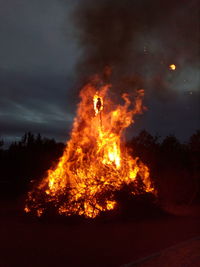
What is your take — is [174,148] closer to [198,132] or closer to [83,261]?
[198,132]

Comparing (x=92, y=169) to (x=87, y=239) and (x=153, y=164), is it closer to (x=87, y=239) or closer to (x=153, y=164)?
(x=87, y=239)

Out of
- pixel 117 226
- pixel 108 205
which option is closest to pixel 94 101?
pixel 108 205

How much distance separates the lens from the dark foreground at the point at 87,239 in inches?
264

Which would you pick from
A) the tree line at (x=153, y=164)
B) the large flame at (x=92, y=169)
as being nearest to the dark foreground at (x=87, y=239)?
the large flame at (x=92, y=169)

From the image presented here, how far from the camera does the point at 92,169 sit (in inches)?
481

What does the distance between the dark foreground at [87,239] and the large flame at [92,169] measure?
0.69 metres

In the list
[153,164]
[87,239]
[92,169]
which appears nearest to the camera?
[87,239]

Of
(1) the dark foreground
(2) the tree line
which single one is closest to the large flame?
(1) the dark foreground

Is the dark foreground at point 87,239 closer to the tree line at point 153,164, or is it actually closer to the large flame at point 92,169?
the large flame at point 92,169

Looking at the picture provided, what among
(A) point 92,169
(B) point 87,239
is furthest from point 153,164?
(B) point 87,239

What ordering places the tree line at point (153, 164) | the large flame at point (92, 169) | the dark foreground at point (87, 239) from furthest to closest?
the tree line at point (153, 164)
the large flame at point (92, 169)
the dark foreground at point (87, 239)

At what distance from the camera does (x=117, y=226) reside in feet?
34.6

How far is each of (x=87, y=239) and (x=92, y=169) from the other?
12.5 feet

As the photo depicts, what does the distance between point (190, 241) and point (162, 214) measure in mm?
4435
